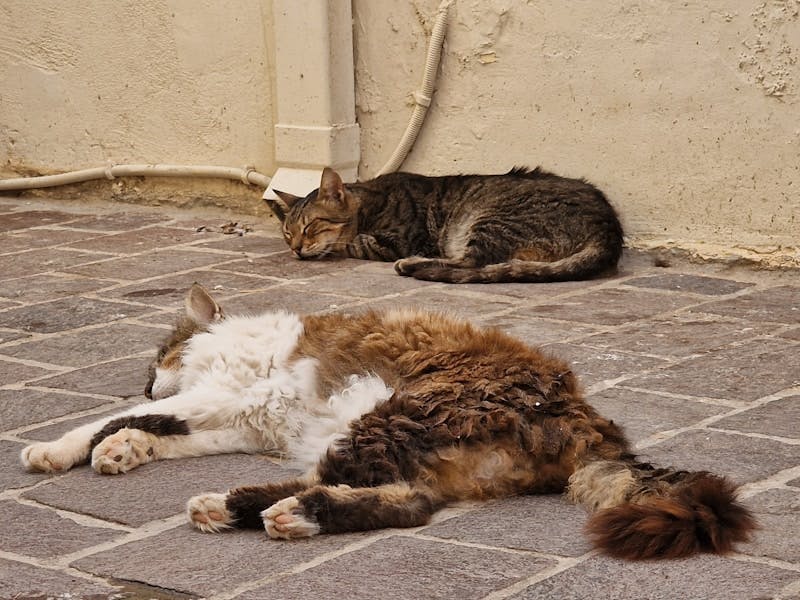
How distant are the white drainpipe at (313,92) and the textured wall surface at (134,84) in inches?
12.0

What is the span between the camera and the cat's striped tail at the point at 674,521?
3.43 m

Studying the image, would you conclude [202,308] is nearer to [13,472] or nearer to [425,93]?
[13,472]

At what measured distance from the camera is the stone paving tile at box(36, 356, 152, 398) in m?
5.50

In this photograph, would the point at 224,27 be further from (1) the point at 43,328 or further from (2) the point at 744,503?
(2) the point at 744,503

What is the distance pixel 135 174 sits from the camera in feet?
32.5

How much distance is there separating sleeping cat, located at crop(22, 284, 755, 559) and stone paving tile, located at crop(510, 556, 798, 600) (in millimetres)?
41

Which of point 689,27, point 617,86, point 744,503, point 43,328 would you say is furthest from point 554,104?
point 744,503

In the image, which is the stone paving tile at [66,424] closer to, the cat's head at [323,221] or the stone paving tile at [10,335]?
the stone paving tile at [10,335]

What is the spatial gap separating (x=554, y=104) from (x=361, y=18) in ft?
4.97

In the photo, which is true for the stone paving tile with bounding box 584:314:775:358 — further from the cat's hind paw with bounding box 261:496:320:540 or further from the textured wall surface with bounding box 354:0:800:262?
the cat's hind paw with bounding box 261:496:320:540

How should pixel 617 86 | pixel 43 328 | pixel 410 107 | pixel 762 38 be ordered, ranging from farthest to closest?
pixel 410 107 < pixel 617 86 < pixel 762 38 < pixel 43 328

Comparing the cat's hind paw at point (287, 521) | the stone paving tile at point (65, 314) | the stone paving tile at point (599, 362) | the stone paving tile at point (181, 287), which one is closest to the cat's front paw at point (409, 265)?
the stone paving tile at point (181, 287)

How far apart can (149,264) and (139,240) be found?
806mm

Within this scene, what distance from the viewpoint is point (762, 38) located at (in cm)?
733
